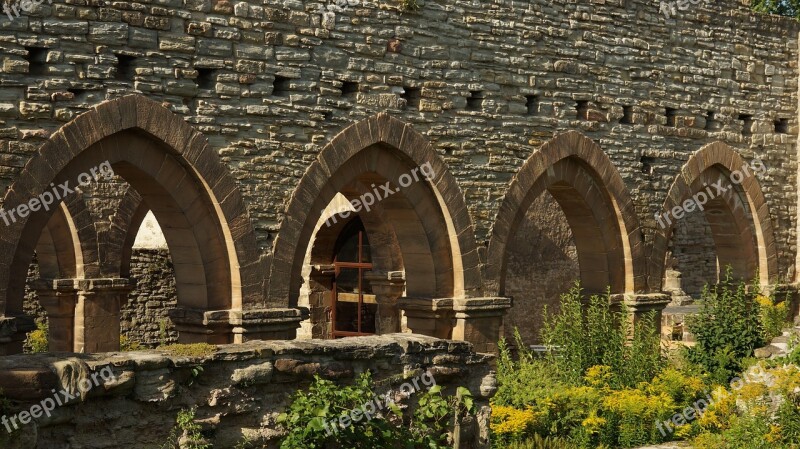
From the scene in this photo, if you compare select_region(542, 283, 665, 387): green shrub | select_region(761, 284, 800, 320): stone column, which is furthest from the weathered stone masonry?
select_region(542, 283, 665, 387): green shrub

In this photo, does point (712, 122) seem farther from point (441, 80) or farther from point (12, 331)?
point (12, 331)

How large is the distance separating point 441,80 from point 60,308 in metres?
5.22

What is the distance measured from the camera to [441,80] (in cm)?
1160

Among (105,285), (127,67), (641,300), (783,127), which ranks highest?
(783,127)

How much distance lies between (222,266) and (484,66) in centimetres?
378

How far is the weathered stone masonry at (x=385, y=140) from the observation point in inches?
356

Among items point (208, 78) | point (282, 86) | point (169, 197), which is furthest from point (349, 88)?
point (169, 197)

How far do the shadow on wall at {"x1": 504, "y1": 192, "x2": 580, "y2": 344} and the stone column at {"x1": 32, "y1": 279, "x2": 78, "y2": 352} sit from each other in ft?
17.9

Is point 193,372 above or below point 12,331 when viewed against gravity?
below

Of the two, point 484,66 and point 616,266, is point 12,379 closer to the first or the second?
point 484,66

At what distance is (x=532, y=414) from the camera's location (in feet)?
30.8

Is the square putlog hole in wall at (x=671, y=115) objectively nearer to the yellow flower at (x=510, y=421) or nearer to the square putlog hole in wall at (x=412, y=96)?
the square putlog hole in wall at (x=412, y=96)

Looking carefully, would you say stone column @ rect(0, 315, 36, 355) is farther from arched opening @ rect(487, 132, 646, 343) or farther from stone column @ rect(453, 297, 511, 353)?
arched opening @ rect(487, 132, 646, 343)

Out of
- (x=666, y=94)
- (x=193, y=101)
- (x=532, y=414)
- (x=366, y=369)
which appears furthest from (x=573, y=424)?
(x=666, y=94)
